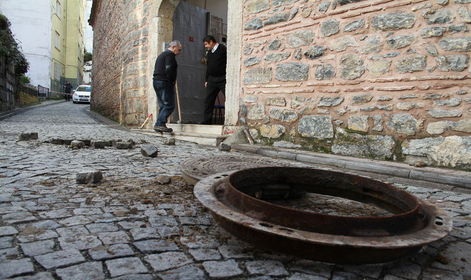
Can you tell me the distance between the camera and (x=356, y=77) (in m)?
4.69

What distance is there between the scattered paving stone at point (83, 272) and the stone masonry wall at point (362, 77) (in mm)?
3691

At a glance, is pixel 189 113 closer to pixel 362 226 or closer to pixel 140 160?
pixel 140 160

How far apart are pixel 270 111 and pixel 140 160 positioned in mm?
2363

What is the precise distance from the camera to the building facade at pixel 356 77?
12.7ft

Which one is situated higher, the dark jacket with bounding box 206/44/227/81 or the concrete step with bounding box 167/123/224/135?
the dark jacket with bounding box 206/44/227/81

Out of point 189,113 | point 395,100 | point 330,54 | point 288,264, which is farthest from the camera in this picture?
point 189,113

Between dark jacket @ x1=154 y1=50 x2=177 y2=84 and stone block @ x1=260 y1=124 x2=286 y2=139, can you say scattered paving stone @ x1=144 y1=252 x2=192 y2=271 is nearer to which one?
stone block @ x1=260 y1=124 x2=286 y2=139

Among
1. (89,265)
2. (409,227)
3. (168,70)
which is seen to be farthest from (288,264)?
(168,70)

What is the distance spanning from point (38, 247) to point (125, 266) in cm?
49

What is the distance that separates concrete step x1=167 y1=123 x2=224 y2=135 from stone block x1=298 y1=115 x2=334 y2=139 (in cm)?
186

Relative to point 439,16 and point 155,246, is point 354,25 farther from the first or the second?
point 155,246

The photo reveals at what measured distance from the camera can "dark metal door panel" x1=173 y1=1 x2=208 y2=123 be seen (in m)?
8.84

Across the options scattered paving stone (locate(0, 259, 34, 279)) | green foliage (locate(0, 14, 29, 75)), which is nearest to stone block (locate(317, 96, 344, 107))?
scattered paving stone (locate(0, 259, 34, 279))

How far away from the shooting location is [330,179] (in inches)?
97.4
